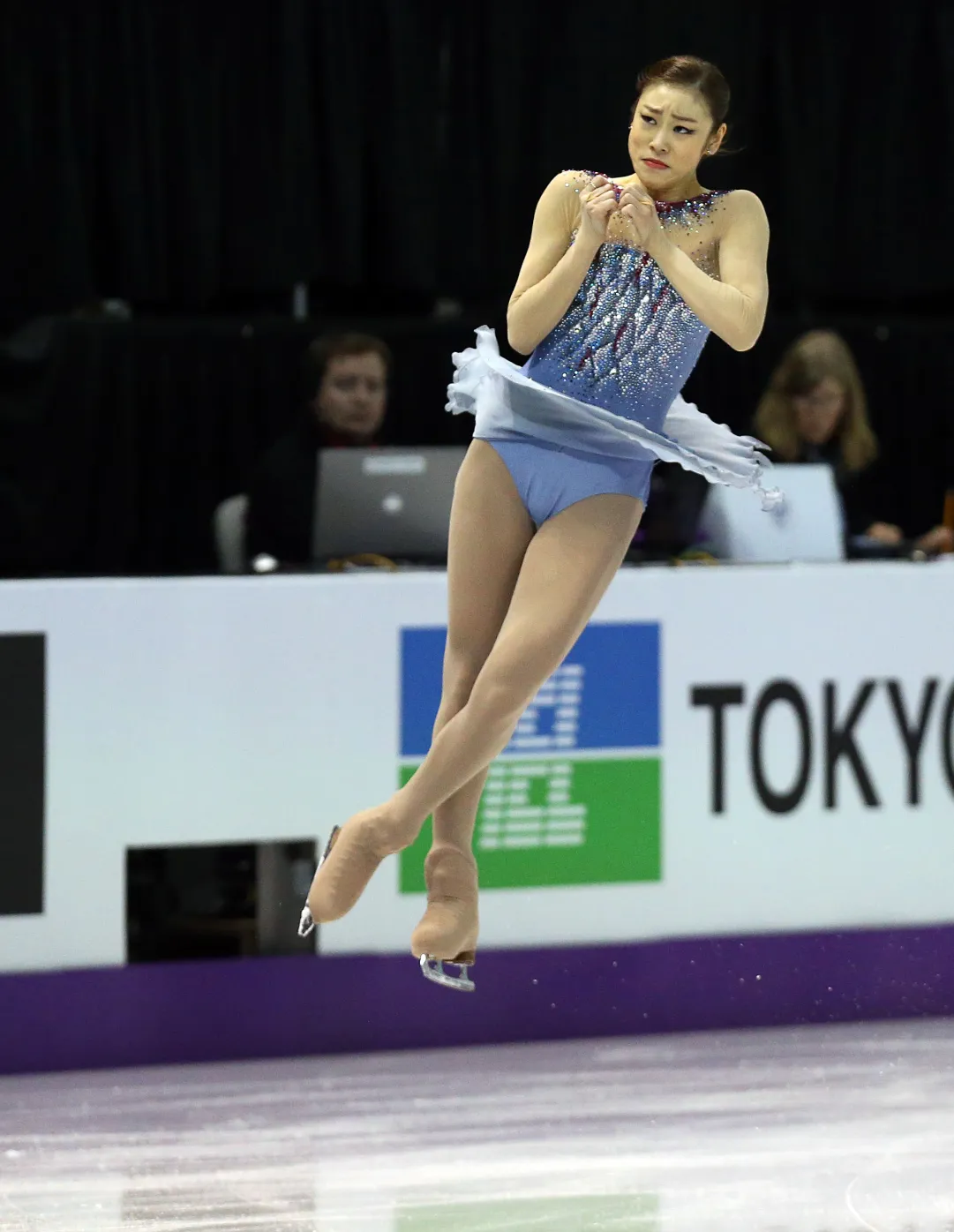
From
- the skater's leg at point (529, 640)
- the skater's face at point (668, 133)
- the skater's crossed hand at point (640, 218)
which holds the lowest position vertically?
the skater's leg at point (529, 640)

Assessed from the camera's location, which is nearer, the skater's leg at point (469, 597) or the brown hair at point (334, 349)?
the skater's leg at point (469, 597)

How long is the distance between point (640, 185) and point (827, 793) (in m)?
2.34

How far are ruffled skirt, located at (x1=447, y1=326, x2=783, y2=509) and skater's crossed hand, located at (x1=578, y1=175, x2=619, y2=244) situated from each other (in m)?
0.26

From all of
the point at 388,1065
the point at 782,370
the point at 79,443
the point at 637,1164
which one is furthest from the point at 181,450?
the point at 637,1164

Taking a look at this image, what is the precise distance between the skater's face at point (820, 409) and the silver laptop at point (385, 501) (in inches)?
52.1

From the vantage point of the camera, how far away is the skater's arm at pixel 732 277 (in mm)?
2836

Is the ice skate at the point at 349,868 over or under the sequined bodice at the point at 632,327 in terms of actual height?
under

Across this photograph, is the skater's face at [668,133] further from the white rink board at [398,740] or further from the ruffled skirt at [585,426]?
the white rink board at [398,740]

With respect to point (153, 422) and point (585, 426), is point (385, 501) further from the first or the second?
point (153, 422)

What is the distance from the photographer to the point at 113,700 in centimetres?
451

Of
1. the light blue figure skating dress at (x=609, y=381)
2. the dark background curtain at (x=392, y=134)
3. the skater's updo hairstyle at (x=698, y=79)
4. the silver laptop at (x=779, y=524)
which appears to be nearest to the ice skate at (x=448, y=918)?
the light blue figure skating dress at (x=609, y=381)

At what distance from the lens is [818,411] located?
18.8 feet

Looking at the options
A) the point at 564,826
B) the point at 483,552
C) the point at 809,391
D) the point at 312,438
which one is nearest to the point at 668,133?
the point at 483,552

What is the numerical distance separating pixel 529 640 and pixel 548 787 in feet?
6.00
